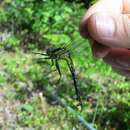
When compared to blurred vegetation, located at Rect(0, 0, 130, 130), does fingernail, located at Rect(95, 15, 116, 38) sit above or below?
above

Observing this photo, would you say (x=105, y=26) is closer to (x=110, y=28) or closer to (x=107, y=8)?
(x=110, y=28)

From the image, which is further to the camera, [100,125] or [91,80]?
[91,80]

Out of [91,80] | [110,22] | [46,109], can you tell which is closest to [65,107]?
[46,109]

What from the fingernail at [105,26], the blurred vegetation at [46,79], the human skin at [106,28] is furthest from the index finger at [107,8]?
the blurred vegetation at [46,79]

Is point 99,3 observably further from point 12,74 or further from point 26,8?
point 26,8

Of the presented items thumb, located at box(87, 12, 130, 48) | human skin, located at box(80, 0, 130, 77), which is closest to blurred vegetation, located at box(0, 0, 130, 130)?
human skin, located at box(80, 0, 130, 77)

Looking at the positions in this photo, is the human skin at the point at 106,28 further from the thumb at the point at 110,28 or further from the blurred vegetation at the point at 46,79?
the blurred vegetation at the point at 46,79

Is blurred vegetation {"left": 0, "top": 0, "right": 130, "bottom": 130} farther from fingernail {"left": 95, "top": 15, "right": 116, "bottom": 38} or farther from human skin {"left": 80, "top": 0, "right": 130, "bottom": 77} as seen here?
fingernail {"left": 95, "top": 15, "right": 116, "bottom": 38}
